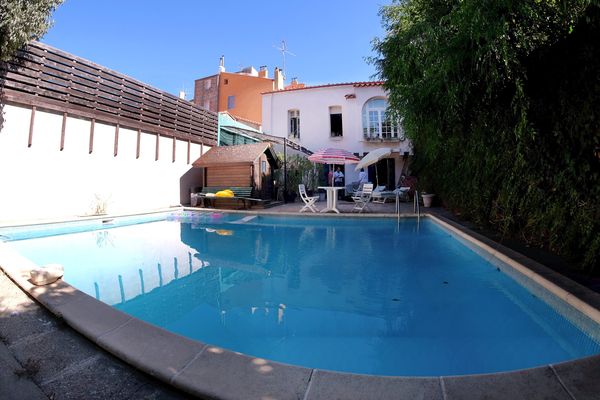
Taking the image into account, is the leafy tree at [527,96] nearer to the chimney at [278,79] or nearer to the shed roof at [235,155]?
the shed roof at [235,155]

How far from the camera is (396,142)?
1806 centimetres

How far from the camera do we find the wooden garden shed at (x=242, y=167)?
12.6 m

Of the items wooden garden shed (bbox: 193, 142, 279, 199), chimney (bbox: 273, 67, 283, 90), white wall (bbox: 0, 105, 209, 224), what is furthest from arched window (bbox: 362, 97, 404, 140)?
white wall (bbox: 0, 105, 209, 224)

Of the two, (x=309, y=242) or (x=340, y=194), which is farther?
(x=340, y=194)

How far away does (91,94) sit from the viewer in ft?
33.7

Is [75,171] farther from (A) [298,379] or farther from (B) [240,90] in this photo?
(B) [240,90]

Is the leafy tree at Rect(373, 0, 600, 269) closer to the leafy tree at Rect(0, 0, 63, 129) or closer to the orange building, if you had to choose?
the leafy tree at Rect(0, 0, 63, 129)

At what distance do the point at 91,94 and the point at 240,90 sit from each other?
725 inches

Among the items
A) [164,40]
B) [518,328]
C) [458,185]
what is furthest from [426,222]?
[164,40]

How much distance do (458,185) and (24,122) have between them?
12186mm

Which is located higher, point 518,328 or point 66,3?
point 66,3

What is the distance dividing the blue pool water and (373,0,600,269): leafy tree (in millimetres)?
1019

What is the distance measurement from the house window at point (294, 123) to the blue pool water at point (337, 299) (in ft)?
44.7

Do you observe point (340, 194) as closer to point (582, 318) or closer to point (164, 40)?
point (164, 40)
